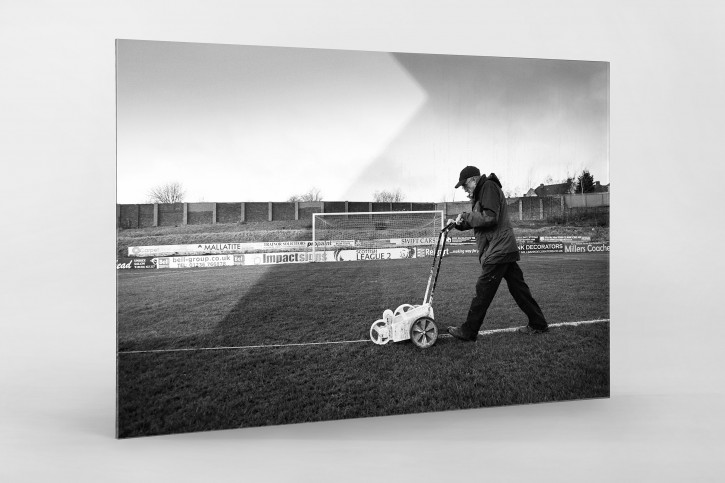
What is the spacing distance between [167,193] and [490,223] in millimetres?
2537

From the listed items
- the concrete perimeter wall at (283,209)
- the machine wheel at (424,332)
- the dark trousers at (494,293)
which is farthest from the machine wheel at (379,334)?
the concrete perimeter wall at (283,209)

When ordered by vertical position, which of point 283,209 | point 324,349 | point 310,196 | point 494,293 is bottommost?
point 324,349

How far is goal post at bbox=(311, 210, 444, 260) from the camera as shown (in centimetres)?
548

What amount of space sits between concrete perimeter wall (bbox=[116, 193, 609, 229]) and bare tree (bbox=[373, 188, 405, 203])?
0.03m

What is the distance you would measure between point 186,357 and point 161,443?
619 millimetres

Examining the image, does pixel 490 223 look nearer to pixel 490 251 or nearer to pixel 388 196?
pixel 490 251

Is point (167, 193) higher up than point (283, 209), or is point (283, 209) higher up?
point (167, 193)

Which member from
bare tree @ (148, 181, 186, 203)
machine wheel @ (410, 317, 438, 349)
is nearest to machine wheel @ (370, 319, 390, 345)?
machine wheel @ (410, 317, 438, 349)

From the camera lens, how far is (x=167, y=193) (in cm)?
514

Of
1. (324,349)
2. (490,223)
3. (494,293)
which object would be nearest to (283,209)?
(324,349)

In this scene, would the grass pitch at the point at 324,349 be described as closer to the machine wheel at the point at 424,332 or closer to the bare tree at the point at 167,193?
the machine wheel at the point at 424,332
